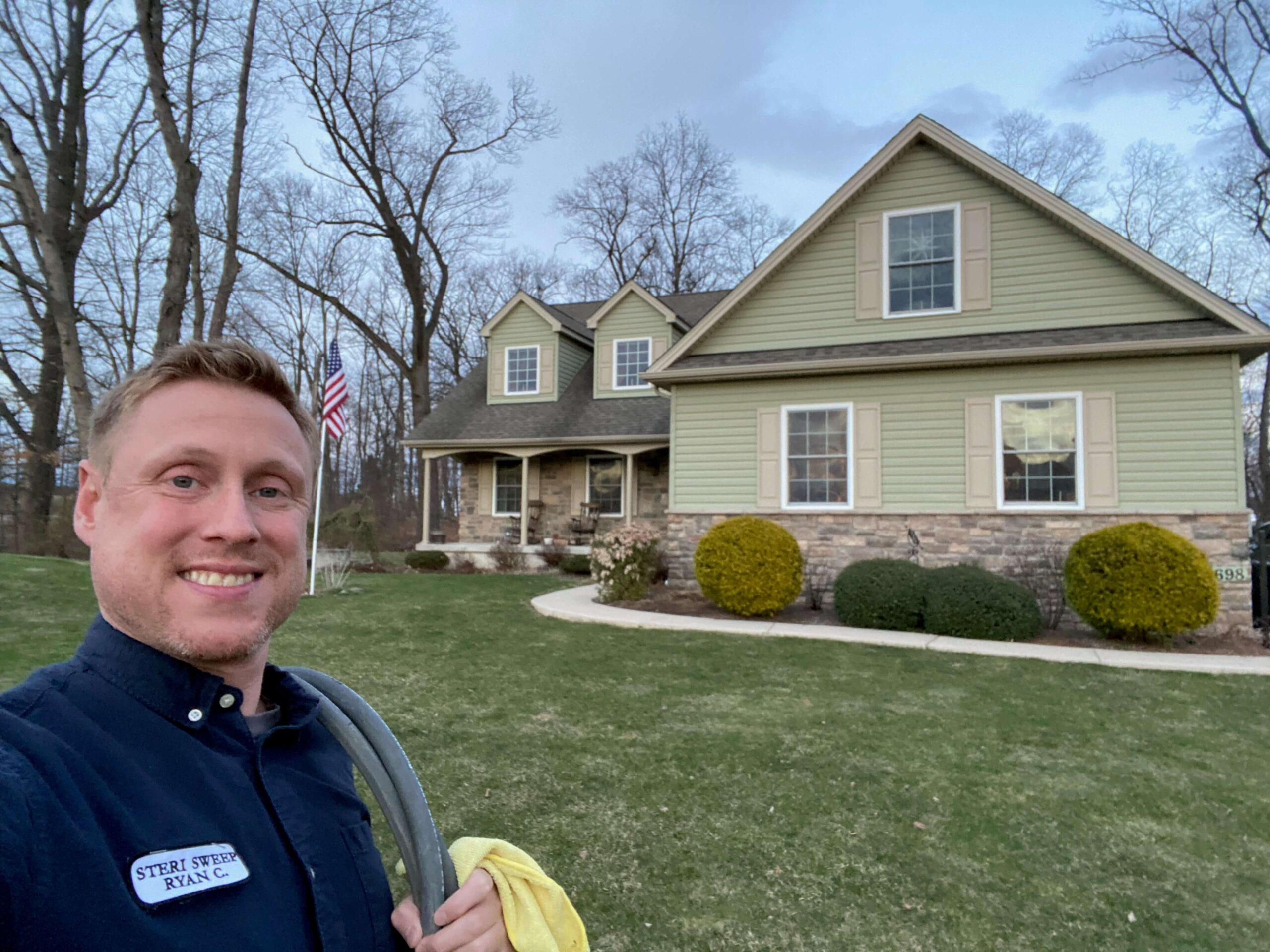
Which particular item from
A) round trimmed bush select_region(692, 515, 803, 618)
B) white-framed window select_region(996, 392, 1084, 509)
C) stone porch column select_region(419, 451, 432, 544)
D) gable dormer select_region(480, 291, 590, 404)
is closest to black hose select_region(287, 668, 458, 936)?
round trimmed bush select_region(692, 515, 803, 618)

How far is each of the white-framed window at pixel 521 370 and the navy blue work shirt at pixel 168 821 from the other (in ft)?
59.5

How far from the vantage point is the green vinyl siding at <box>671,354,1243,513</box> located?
10000 mm

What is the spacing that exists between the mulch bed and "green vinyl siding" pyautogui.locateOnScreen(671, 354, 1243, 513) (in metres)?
1.62

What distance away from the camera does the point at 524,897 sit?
1.22m

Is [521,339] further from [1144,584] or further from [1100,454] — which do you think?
[1144,584]

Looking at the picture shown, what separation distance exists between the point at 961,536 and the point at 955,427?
1.54m

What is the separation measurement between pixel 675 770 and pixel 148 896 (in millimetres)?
4056

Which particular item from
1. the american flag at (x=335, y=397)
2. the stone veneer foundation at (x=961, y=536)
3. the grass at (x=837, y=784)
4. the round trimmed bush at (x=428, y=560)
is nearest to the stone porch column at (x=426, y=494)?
the round trimmed bush at (x=428, y=560)

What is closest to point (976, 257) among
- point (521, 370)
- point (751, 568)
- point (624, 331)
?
point (751, 568)

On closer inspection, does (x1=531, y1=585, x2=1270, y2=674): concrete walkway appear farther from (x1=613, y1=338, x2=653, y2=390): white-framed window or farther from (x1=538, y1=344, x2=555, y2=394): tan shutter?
(x1=538, y1=344, x2=555, y2=394): tan shutter

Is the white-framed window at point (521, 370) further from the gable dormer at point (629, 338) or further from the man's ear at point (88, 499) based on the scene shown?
the man's ear at point (88, 499)

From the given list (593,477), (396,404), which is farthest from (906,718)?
(396,404)

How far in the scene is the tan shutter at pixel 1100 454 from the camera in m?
10.3

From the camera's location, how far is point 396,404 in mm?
35562
